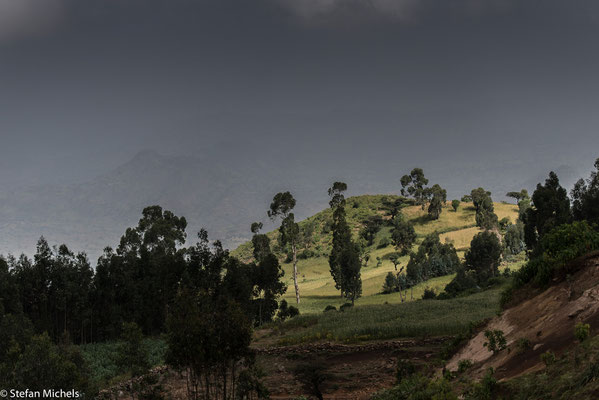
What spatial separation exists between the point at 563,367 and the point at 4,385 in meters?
22.3

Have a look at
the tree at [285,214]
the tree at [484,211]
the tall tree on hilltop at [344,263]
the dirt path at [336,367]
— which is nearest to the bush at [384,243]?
the tree at [484,211]

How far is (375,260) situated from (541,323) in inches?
4224

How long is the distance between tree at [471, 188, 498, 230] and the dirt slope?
10274 cm

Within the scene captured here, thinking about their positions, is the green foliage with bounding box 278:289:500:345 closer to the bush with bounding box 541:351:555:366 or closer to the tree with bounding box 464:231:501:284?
the bush with bounding box 541:351:555:366

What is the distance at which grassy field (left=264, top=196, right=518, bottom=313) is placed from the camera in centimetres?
8475

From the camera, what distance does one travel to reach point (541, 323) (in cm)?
1959

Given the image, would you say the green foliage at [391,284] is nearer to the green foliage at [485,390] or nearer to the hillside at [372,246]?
the hillside at [372,246]

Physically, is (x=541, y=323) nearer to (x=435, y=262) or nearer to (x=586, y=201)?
(x=586, y=201)

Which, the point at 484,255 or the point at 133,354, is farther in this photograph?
the point at 484,255

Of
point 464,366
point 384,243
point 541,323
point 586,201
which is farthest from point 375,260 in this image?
point 541,323

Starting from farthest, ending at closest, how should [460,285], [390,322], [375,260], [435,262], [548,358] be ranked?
[375,260] → [435,262] → [460,285] → [390,322] → [548,358]

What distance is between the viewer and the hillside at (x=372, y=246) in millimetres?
86875

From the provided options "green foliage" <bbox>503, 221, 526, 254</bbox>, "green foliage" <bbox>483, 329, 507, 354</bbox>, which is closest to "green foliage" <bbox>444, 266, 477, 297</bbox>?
"green foliage" <bbox>503, 221, 526, 254</bbox>

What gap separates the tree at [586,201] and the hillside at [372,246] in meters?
23.7
